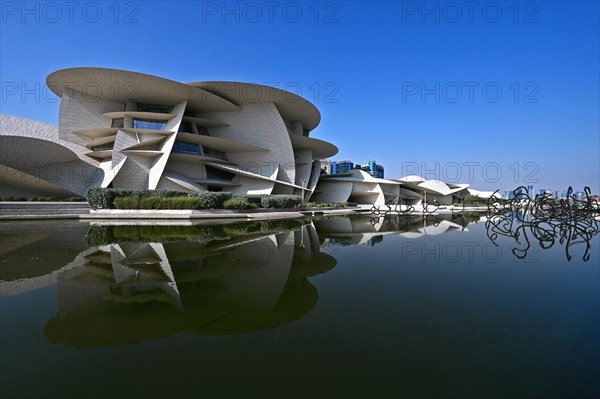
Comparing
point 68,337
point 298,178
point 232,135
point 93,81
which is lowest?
point 68,337

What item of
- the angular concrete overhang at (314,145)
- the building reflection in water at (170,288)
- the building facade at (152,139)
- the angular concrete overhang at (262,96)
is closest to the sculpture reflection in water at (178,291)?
the building reflection in water at (170,288)

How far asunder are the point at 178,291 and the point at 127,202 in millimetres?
17766

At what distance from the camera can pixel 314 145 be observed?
39.1 meters

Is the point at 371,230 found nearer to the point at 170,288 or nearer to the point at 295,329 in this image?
the point at 170,288

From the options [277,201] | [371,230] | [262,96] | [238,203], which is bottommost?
[371,230]

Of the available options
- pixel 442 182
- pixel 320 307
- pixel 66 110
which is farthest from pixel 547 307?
pixel 442 182

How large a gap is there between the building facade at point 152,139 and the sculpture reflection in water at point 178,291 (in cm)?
2133

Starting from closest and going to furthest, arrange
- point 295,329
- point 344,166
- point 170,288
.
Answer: point 295,329, point 170,288, point 344,166

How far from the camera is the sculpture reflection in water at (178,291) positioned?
354cm

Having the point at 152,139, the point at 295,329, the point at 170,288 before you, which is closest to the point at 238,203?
the point at 152,139

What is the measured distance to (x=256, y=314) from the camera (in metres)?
3.94

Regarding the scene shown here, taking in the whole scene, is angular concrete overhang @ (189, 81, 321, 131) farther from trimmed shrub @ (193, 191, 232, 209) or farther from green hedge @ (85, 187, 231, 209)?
trimmed shrub @ (193, 191, 232, 209)

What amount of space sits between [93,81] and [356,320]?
3285 cm

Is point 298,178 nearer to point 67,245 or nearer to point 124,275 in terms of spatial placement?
point 67,245
